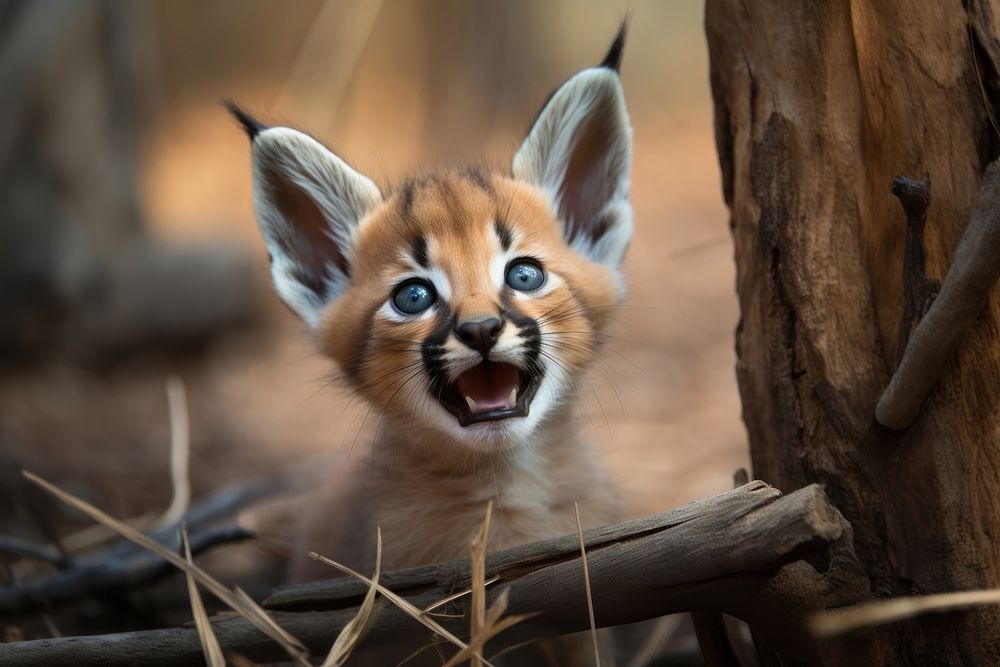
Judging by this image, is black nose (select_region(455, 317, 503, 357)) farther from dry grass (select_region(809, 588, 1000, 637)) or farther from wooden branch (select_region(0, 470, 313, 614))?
wooden branch (select_region(0, 470, 313, 614))

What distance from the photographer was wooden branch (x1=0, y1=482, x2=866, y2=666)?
2002mm

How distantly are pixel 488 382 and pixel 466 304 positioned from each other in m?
0.25

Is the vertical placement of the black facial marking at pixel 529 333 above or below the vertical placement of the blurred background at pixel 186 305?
below

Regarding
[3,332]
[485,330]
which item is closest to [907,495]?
[485,330]

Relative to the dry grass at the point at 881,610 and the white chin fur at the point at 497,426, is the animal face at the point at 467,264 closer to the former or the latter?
the white chin fur at the point at 497,426

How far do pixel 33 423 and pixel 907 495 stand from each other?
5396 mm

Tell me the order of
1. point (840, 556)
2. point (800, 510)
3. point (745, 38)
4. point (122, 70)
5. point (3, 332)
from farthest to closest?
point (122, 70) → point (3, 332) → point (745, 38) → point (840, 556) → point (800, 510)

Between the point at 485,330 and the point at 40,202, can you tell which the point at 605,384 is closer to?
the point at 485,330

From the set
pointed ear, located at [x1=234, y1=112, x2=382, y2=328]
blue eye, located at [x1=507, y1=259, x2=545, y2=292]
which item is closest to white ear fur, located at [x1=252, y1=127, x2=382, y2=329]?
pointed ear, located at [x1=234, y1=112, x2=382, y2=328]

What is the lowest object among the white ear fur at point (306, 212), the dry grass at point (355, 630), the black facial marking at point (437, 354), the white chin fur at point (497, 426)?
the dry grass at point (355, 630)

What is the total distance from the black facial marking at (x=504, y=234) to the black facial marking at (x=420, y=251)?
24 centimetres

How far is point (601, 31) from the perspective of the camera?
12.0 m

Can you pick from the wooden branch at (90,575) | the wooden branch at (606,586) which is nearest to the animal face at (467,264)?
the wooden branch at (606,586)

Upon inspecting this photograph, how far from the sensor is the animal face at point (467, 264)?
286cm
